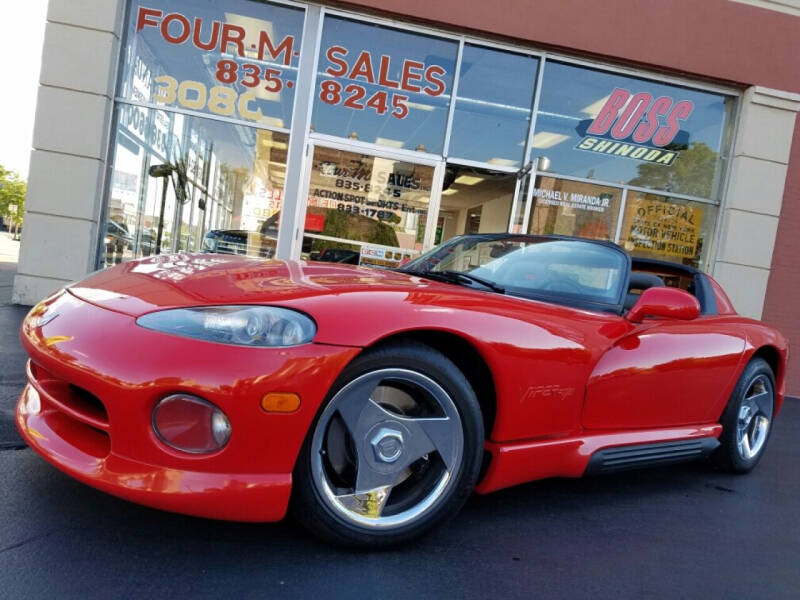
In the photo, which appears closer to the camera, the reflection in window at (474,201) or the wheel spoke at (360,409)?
the wheel spoke at (360,409)

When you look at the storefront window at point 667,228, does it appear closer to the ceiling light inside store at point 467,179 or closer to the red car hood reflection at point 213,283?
the ceiling light inside store at point 467,179

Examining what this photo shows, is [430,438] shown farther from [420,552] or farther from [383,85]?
[383,85]

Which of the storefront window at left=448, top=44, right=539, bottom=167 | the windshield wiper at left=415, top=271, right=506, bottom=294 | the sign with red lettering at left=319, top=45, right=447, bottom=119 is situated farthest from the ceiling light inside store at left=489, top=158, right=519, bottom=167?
the windshield wiper at left=415, top=271, right=506, bottom=294

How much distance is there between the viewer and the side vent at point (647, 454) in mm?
2568

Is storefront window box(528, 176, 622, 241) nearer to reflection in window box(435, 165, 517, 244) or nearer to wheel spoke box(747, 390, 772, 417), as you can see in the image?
reflection in window box(435, 165, 517, 244)

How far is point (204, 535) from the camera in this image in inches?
79.3

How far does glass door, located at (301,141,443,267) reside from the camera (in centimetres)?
722

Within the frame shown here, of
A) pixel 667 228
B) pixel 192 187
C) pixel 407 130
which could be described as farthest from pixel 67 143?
pixel 667 228

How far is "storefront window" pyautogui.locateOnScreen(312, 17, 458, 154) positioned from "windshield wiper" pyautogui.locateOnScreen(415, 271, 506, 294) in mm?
4674

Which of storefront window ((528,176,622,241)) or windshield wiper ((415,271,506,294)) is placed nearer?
windshield wiper ((415,271,506,294))

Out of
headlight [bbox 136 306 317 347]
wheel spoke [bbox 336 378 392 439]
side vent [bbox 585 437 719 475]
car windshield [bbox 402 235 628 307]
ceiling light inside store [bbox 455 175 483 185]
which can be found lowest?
→ side vent [bbox 585 437 719 475]

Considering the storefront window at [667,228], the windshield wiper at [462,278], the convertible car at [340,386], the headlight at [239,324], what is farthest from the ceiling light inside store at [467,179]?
the headlight at [239,324]

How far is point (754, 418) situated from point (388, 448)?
2626mm

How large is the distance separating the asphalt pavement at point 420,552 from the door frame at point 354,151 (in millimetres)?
4638
